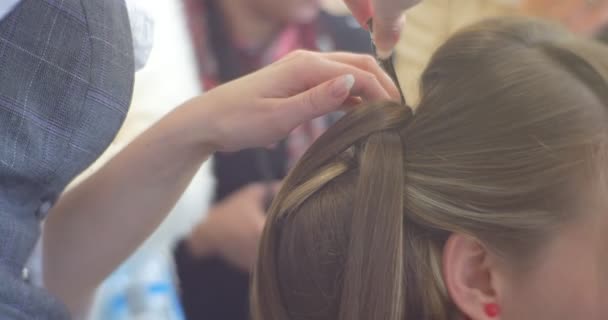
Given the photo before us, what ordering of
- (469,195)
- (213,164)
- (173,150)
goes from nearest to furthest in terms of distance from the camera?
(469,195), (173,150), (213,164)

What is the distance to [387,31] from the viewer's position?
0.54 m

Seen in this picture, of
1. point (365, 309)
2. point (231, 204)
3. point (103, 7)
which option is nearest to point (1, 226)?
point (103, 7)

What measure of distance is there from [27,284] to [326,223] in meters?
0.26

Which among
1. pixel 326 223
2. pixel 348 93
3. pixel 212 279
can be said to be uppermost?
pixel 348 93

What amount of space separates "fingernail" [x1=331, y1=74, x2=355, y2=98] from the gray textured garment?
0.18 m

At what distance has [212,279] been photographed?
1.01 meters

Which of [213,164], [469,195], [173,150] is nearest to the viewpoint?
[469,195]

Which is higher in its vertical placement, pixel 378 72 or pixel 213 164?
pixel 378 72

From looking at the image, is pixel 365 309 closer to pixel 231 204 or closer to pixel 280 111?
pixel 280 111

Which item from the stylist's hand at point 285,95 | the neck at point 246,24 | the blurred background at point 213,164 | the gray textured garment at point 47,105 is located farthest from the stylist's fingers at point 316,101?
the neck at point 246,24

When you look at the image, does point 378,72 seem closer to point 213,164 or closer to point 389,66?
point 389,66

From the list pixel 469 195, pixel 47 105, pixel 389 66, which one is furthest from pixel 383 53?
pixel 47 105

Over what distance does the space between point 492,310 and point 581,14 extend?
0.27m

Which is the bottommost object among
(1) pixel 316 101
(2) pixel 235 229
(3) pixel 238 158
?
(2) pixel 235 229
